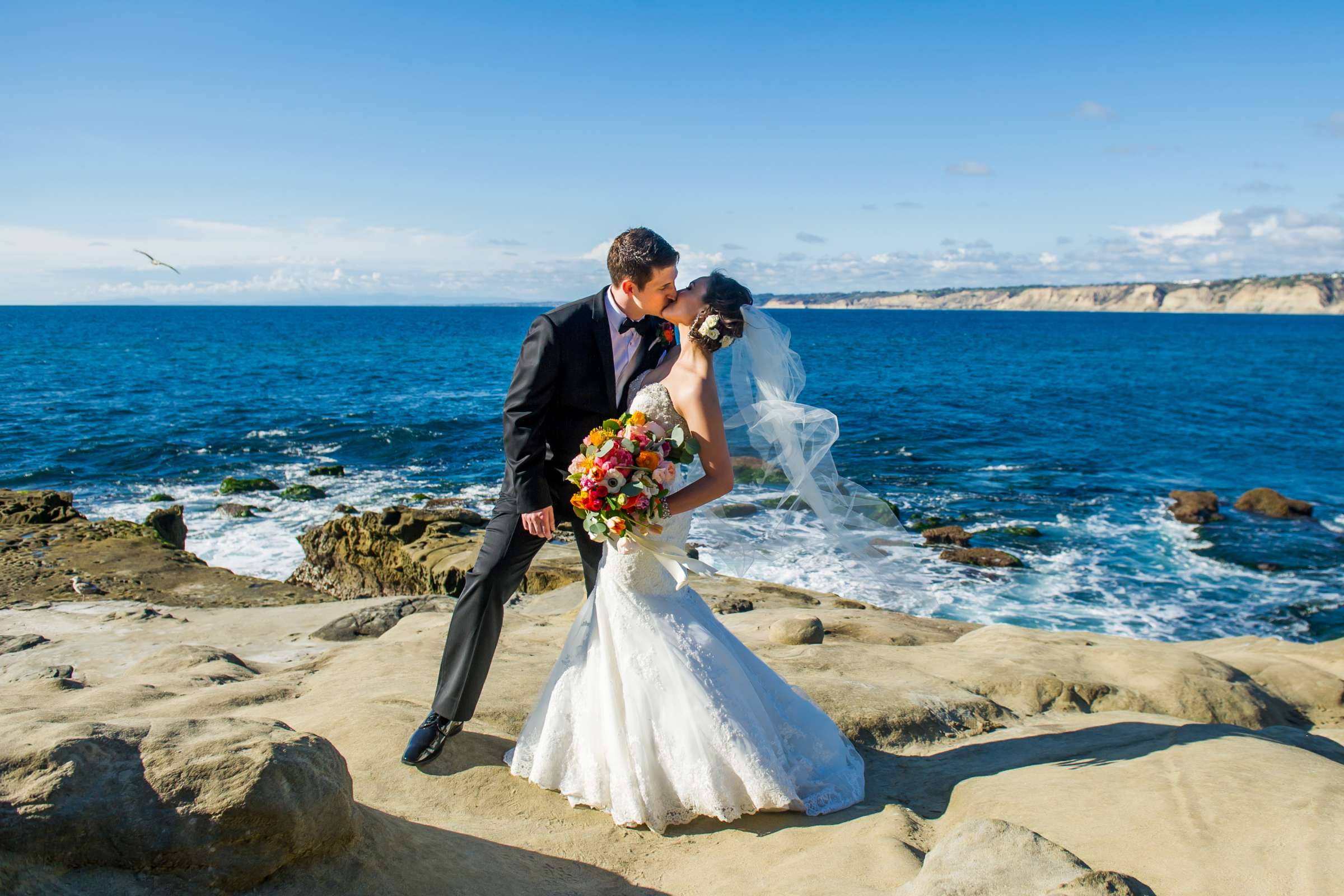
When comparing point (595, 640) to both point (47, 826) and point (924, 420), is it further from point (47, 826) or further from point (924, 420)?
point (924, 420)

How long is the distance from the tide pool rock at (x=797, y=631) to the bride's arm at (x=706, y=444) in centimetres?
332

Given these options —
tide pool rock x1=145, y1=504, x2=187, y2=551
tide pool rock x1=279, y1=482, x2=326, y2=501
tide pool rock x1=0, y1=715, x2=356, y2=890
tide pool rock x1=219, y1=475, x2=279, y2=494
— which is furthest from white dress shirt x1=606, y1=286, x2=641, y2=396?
tide pool rock x1=219, y1=475, x2=279, y2=494

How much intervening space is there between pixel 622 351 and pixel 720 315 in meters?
0.71

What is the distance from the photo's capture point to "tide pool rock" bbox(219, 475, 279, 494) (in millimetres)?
19234

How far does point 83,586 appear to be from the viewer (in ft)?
36.0

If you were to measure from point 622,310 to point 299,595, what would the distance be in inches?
352

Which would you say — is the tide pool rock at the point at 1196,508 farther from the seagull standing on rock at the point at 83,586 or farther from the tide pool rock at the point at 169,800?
the seagull standing on rock at the point at 83,586

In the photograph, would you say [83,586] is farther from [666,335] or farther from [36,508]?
[666,335]

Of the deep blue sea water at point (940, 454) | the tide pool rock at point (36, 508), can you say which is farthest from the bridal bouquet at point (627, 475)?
the tide pool rock at point (36, 508)

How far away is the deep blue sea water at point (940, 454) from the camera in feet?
44.4

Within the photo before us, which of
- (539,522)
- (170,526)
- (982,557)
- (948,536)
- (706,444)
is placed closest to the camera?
(706,444)

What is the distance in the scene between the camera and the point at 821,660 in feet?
20.9

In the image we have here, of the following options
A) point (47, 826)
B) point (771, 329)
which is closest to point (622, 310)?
point (771, 329)

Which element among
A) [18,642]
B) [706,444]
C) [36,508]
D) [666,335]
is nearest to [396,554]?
[18,642]
